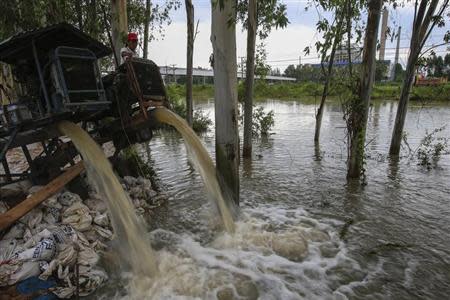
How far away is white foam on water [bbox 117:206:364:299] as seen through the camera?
4410 millimetres

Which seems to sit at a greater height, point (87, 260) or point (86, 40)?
Answer: point (86, 40)

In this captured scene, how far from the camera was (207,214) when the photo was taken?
677 cm

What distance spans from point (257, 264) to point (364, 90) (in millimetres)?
4845

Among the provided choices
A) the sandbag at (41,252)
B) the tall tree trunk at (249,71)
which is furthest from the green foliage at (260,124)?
the sandbag at (41,252)

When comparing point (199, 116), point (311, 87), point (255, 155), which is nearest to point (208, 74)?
point (311, 87)

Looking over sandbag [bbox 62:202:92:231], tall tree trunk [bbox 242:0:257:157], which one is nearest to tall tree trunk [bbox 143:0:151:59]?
tall tree trunk [bbox 242:0:257:157]

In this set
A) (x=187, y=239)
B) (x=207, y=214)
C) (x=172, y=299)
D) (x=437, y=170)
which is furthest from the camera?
(x=437, y=170)

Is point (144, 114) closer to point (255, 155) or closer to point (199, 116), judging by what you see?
point (255, 155)

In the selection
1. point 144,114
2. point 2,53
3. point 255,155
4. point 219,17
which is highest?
point 219,17

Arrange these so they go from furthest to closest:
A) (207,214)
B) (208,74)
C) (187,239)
→ (208,74) → (207,214) → (187,239)

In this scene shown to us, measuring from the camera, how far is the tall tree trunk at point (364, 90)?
7.45 m

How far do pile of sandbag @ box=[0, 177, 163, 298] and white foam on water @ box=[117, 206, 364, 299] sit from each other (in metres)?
0.70

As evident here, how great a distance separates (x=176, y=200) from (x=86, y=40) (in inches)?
148

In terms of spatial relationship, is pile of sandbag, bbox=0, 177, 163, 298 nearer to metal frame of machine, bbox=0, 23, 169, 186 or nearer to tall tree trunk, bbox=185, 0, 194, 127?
metal frame of machine, bbox=0, 23, 169, 186
